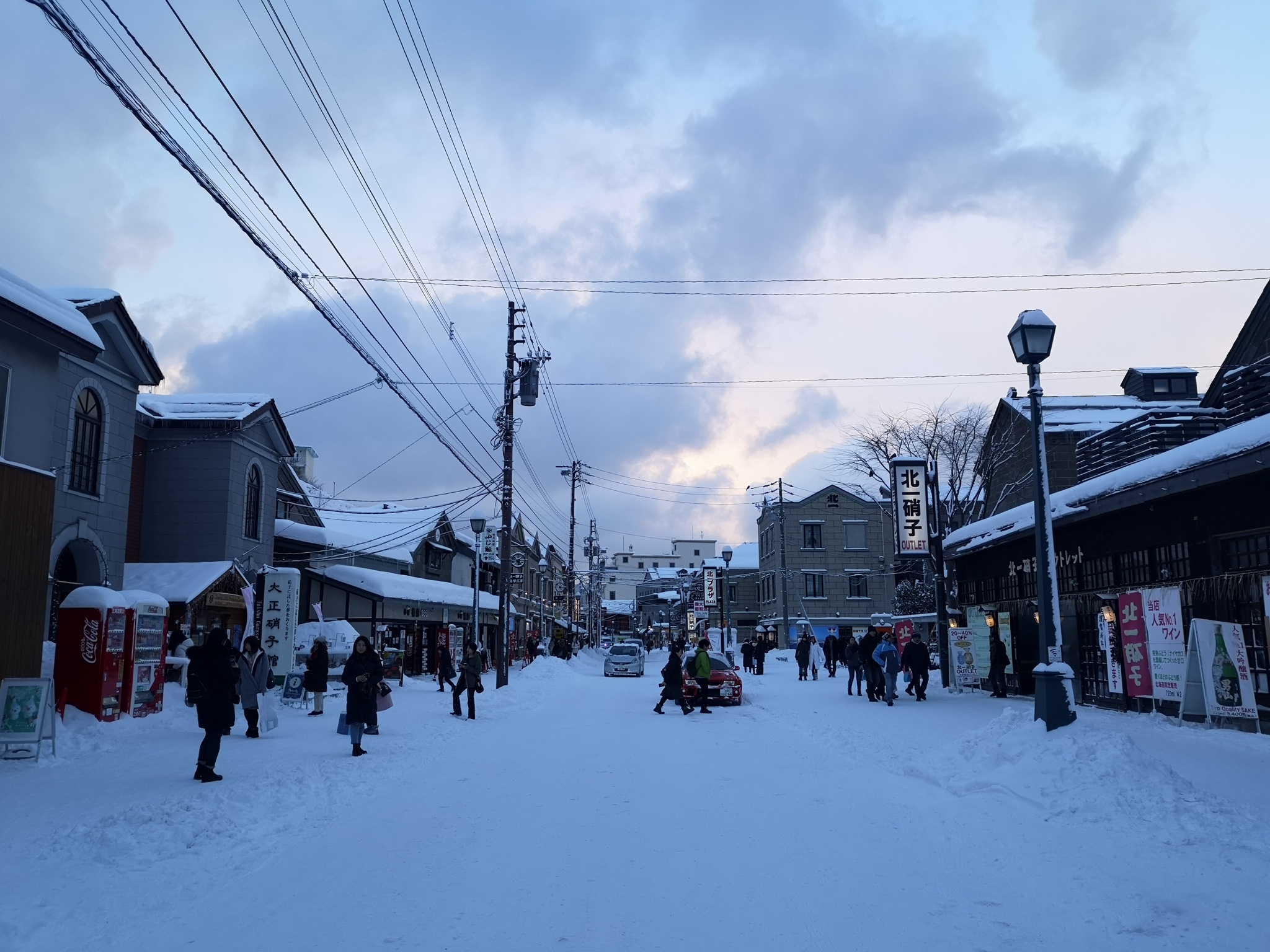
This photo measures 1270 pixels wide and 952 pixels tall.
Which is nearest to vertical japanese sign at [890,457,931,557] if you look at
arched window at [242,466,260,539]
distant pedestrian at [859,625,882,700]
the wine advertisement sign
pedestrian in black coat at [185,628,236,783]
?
distant pedestrian at [859,625,882,700]

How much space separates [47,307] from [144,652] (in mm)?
6157

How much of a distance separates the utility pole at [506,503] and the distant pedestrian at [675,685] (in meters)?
8.67

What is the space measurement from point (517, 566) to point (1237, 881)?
2299 inches

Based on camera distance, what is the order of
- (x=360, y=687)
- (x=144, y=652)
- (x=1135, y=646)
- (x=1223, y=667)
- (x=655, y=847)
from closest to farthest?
(x=655, y=847) < (x=360, y=687) < (x=1223, y=667) < (x=1135, y=646) < (x=144, y=652)

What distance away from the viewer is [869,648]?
22719 mm

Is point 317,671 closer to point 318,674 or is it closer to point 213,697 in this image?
point 318,674

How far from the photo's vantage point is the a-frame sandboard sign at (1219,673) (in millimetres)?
13250

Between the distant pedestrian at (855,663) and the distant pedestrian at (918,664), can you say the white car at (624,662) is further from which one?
the distant pedestrian at (918,664)

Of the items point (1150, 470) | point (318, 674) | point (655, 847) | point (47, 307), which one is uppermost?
point (47, 307)

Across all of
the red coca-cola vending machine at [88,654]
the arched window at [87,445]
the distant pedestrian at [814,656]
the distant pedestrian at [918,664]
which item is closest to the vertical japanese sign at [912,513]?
the distant pedestrian at [918,664]

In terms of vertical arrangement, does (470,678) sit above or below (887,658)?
below

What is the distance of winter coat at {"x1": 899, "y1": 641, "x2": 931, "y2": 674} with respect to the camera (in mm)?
21906

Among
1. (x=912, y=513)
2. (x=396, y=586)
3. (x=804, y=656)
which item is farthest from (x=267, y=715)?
(x=804, y=656)

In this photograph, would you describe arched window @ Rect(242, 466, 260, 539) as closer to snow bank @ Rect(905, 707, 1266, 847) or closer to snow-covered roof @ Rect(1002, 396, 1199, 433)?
snow bank @ Rect(905, 707, 1266, 847)
